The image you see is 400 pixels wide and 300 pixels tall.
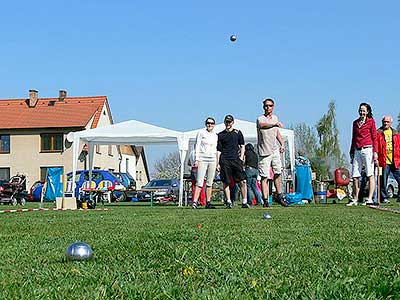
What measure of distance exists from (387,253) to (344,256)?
0.35 meters

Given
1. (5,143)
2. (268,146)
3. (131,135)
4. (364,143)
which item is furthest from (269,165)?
(5,143)

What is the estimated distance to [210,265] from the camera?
3863mm

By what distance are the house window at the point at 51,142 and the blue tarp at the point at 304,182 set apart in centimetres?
3506

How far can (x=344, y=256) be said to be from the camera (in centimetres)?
434

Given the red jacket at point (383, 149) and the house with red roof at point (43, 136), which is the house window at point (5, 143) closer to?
the house with red roof at point (43, 136)

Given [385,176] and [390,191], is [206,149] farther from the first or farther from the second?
[390,191]

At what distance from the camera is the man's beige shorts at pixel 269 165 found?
13242 mm

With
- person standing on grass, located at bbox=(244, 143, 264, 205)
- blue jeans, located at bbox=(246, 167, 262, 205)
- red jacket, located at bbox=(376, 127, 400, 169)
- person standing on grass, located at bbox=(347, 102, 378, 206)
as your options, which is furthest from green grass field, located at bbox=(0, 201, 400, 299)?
person standing on grass, located at bbox=(244, 143, 264, 205)

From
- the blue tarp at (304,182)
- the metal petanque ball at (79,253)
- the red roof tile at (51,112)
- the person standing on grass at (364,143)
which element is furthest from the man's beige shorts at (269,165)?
the red roof tile at (51,112)

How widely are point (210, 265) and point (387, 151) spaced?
1320cm

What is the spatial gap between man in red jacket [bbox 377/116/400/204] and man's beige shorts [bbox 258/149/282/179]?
11.9 feet

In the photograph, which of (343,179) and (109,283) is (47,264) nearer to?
(109,283)

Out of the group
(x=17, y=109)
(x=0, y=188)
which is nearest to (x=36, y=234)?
(x=0, y=188)

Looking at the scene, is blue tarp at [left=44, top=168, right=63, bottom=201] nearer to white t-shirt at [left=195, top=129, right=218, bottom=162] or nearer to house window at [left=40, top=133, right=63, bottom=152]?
white t-shirt at [left=195, top=129, right=218, bottom=162]
